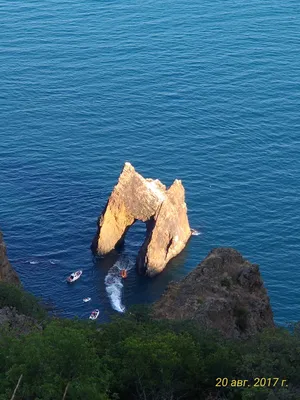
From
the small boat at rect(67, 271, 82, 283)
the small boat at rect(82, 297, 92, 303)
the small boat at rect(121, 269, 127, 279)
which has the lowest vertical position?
the small boat at rect(82, 297, 92, 303)

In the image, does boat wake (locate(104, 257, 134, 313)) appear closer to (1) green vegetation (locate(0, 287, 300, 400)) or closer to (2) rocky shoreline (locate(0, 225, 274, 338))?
(2) rocky shoreline (locate(0, 225, 274, 338))

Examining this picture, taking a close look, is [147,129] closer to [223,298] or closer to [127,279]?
[127,279]

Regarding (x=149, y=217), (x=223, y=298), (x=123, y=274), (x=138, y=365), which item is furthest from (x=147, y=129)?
(x=138, y=365)

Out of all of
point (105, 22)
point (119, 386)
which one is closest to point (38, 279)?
point (119, 386)

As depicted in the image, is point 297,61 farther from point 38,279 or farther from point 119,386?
point 119,386

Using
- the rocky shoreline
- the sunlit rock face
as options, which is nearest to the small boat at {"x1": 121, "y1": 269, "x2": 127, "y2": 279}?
the sunlit rock face

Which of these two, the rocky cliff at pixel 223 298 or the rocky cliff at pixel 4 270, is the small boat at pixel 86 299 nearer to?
the rocky cliff at pixel 4 270

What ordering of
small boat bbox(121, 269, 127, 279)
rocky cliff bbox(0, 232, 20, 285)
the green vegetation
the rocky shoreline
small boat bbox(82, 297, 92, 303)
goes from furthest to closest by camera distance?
small boat bbox(121, 269, 127, 279), small boat bbox(82, 297, 92, 303), rocky cliff bbox(0, 232, 20, 285), the rocky shoreline, the green vegetation
